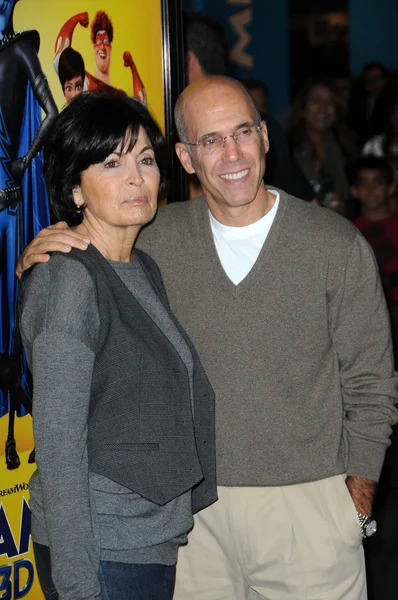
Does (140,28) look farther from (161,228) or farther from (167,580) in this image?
(167,580)

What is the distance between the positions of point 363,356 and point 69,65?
1.20 m

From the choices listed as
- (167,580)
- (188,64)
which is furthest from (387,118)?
(167,580)

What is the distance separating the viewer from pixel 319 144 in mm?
6895

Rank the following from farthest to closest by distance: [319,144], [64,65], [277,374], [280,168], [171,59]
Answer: [319,144] → [280,168] → [171,59] → [64,65] → [277,374]

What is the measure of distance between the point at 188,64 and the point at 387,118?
4.84 meters

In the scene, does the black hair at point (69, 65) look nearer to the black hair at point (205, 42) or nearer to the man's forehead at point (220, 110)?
the man's forehead at point (220, 110)

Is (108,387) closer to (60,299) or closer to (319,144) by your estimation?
(60,299)

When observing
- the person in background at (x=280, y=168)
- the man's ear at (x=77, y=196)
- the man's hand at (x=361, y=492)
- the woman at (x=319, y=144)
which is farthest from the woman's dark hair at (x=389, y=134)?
the man's ear at (x=77, y=196)

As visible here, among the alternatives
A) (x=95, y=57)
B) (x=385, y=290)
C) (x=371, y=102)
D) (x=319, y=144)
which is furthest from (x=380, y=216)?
(x=95, y=57)

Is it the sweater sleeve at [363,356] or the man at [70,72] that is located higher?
the man at [70,72]

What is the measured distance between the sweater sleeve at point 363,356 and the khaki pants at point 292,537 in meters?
0.11

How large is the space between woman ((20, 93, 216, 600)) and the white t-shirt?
26 cm

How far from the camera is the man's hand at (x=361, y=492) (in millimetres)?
2262

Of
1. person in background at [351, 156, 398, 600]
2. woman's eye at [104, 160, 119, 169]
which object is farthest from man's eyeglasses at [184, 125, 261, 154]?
person in background at [351, 156, 398, 600]
